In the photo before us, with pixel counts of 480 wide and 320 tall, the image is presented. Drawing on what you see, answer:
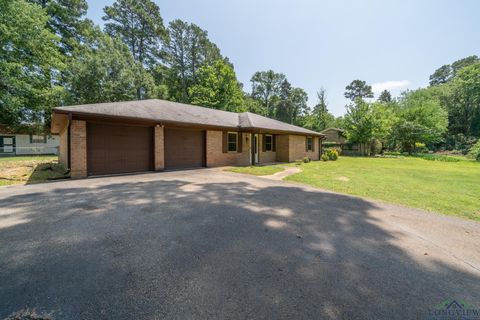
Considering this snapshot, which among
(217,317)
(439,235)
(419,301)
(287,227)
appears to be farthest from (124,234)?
(439,235)

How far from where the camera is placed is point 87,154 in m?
8.48

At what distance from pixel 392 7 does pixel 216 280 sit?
12100 mm

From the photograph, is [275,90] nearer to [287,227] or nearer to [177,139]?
[177,139]

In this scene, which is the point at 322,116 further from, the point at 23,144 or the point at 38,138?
the point at 23,144

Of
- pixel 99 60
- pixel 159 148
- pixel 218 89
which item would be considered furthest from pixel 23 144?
pixel 159 148

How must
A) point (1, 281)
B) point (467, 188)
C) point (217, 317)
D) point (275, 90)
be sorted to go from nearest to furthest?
point (217, 317)
point (1, 281)
point (467, 188)
point (275, 90)

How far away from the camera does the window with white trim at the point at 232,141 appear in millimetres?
13608

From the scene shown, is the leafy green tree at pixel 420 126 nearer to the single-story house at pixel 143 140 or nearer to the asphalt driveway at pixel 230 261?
the single-story house at pixel 143 140

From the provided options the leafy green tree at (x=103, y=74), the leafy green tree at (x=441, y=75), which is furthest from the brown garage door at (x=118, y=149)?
the leafy green tree at (x=441, y=75)

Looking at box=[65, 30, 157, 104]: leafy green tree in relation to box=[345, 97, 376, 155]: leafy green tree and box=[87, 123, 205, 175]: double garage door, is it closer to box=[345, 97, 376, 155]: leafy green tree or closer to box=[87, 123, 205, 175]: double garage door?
box=[87, 123, 205, 175]: double garage door

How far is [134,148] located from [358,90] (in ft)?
209

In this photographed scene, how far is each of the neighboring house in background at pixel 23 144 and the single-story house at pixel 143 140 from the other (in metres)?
18.5

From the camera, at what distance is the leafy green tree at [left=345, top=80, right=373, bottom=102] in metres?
56.3

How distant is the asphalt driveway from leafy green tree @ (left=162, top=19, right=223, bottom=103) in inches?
1176
